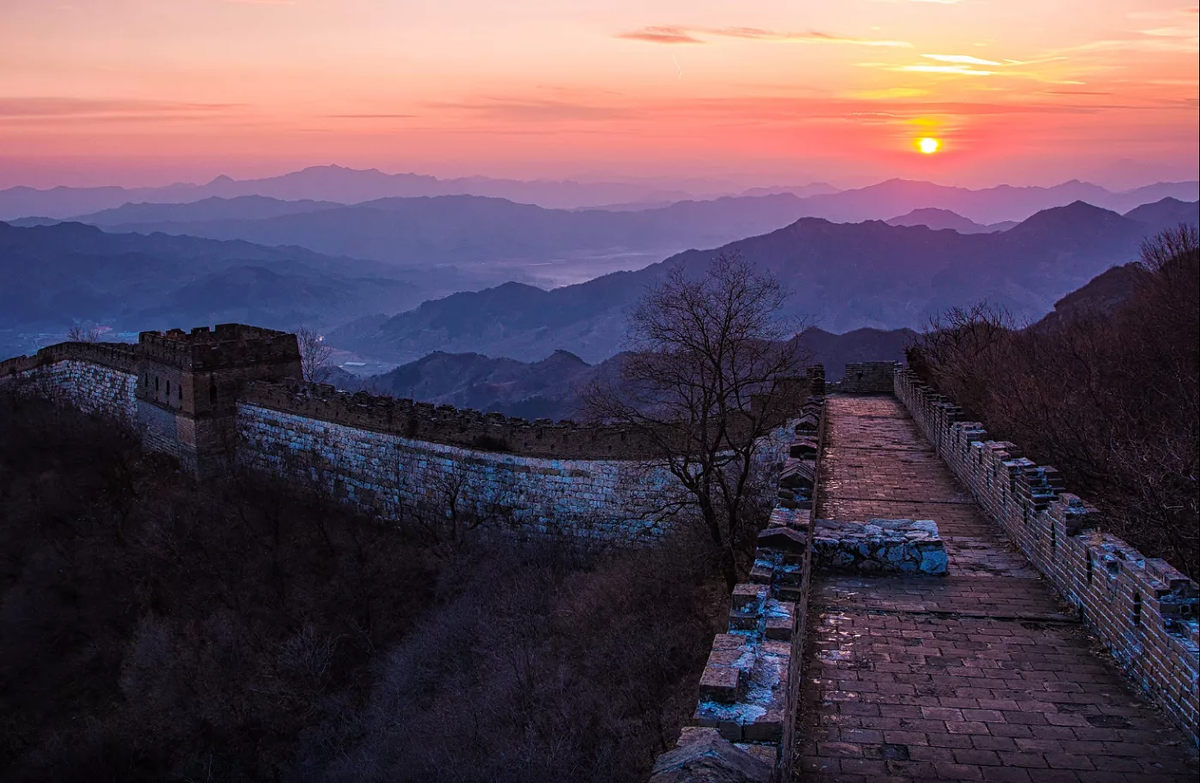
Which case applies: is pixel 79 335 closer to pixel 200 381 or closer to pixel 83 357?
pixel 83 357

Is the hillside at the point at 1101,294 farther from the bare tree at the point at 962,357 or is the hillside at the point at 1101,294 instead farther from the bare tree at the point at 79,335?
the bare tree at the point at 79,335

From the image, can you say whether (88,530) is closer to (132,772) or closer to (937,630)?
(132,772)

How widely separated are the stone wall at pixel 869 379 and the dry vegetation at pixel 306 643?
975 centimetres

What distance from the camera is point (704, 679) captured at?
538cm

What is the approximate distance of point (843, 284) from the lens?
153 m

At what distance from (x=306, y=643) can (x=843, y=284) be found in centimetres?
14402

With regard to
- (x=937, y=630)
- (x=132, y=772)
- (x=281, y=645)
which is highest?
(x=937, y=630)

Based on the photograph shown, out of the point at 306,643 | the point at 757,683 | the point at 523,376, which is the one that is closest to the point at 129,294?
the point at 523,376

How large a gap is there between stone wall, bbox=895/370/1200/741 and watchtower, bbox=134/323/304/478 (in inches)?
710

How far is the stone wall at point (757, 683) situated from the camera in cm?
420

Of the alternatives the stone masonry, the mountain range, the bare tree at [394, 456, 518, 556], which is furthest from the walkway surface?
the mountain range

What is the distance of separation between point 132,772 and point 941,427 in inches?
547

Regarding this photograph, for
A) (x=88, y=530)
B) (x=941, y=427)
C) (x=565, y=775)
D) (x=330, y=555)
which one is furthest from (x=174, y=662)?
(x=941, y=427)

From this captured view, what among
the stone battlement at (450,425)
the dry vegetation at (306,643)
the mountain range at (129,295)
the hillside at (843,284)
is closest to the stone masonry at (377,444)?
the stone battlement at (450,425)
